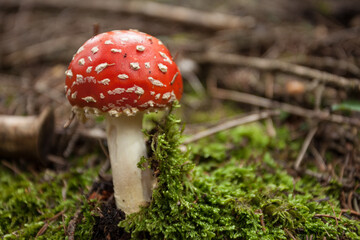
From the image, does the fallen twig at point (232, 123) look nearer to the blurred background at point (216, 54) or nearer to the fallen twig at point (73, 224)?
the blurred background at point (216, 54)

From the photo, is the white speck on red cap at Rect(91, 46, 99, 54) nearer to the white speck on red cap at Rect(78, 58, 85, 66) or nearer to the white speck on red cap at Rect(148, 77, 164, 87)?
the white speck on red cap at Rect(78, 58, 85, 66)

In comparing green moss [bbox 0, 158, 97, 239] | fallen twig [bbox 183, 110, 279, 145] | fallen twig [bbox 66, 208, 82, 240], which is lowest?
green moss [bbox 0, 158, 97, 239]

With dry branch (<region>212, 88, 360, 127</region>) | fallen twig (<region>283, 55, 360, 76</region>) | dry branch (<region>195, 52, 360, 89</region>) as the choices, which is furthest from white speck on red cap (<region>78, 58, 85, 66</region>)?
fallen twig (<region>283, 55, 360, 76</region>)

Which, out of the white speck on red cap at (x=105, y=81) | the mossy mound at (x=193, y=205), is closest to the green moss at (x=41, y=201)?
the mossy mound at (x=193, y=205)

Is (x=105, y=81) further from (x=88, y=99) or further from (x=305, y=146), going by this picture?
(x=305, y=146)

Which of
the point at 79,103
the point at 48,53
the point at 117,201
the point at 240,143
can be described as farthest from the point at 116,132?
the point at 48,53

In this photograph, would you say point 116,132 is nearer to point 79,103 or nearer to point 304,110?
point 79,103
